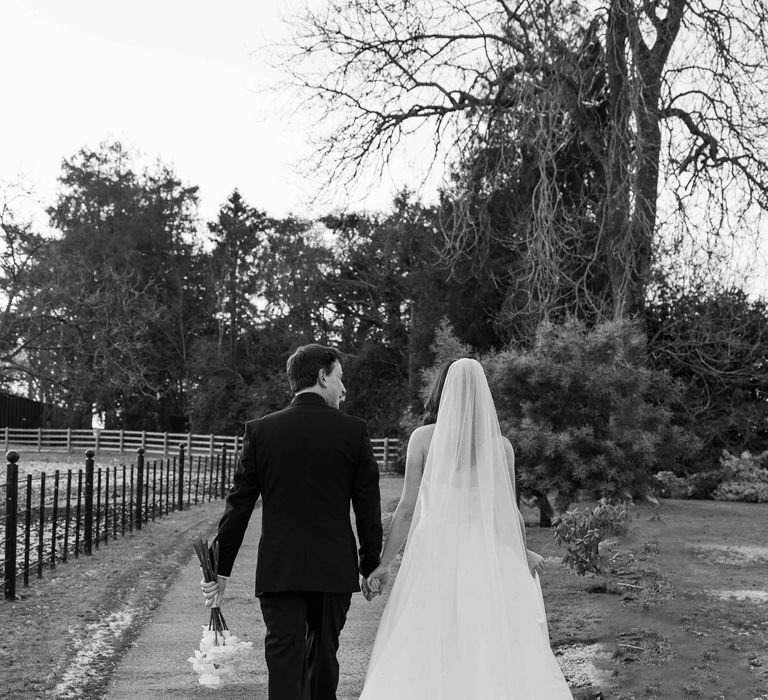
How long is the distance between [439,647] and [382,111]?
15.5 m

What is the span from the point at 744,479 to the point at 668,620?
18109 millimetres

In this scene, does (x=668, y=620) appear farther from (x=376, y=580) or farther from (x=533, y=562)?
(x=376, y=580)

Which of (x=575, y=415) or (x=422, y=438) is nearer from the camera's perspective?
(x=422, y=438)

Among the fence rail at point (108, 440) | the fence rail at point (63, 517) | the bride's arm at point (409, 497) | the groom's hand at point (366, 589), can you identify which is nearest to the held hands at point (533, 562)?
the bride's arm at point (409, 497)

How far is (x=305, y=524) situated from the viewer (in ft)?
14.7

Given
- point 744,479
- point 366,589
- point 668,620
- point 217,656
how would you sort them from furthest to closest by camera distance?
point 744,479
point 668,620
point 366,589
point 217,656

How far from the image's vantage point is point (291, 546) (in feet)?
14.6

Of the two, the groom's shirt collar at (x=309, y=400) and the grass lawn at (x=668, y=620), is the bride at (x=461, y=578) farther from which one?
the grass lawn at (x=668, y=620)

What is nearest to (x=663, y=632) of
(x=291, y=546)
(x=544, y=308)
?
(x=291, y=546)

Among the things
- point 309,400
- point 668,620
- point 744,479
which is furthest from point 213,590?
point 744,479

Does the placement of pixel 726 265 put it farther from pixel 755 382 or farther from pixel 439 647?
pixel 439 647

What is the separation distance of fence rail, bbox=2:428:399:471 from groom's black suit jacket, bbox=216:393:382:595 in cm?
3376

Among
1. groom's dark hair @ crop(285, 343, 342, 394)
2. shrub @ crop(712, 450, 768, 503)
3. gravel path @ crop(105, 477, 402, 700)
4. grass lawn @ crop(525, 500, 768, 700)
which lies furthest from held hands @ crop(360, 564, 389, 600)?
shrub @ crop(712, 450, 768, 503)

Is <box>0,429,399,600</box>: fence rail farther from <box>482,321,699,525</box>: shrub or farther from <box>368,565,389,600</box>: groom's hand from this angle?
<box>482,321,699,525</box>: shrub
